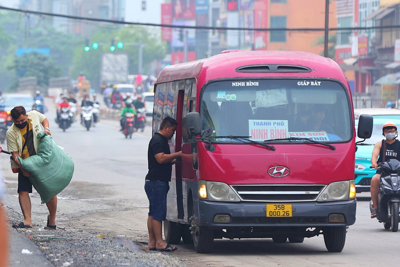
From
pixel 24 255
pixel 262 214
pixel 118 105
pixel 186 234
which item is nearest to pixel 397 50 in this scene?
pixel 118 105

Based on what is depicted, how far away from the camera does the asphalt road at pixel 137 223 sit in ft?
28.9

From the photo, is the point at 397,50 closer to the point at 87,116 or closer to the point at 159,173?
the point at 87,116

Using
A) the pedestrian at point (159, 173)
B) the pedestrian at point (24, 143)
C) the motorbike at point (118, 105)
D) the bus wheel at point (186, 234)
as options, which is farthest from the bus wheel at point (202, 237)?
the motorbike at point (118, 105)

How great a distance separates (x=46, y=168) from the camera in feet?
33.8

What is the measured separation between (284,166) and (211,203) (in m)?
0.87

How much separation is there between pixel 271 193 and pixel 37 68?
304ft

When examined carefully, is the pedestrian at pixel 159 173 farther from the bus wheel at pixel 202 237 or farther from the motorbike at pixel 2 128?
the motorbike at pixel 2 128

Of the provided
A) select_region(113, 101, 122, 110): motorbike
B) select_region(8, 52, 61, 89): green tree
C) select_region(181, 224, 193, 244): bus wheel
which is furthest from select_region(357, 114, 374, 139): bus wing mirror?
select_region(8, 52, 61, 89): green tree

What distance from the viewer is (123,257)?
7.72m

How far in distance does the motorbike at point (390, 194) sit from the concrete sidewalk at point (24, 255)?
5.22m

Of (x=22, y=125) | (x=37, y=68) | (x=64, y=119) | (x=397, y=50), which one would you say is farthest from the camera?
(x=37, y=68)

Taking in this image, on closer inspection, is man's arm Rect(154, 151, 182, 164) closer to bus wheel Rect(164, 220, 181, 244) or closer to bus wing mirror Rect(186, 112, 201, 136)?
bus wing mirror Rect(186, 112, 201, 136)

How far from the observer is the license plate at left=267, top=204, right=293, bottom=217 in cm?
873

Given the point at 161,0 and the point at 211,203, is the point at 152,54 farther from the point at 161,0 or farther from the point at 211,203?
the point at 211,203
